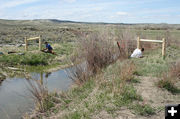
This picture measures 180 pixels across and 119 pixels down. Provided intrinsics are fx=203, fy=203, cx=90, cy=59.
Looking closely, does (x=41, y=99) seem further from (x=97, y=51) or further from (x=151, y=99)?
(x=97, y=51)

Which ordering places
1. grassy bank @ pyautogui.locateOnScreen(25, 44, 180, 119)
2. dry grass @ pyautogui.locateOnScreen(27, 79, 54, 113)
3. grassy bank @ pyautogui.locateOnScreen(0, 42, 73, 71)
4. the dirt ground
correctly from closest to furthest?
1. the dirt ground
2. grassy bank @ pyautogui.locateOnScreen(25, 44, 180, 119)
3. dry grass @ pyautogui.locateOnScreen(27, 79, 54, 113)
4. grassy bank @ pyautogui.locateOnScreen(0, 42, 73, 71)

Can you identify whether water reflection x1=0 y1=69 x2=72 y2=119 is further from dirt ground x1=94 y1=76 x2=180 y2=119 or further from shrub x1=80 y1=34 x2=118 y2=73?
dirt ground x1=94 y1=76 x2=180 y2=119

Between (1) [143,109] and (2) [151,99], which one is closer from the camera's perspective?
(1) [143,109]

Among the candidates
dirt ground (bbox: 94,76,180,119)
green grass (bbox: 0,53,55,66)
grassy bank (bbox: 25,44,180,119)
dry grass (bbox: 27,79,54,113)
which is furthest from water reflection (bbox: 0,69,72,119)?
dirt ground (bbox: 94,76,180,119)

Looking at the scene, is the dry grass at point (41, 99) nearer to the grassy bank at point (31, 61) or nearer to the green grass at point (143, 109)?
the green grass at point (143, 109)

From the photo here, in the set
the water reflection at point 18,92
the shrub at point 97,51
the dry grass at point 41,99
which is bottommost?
the water reflection at point 18,92

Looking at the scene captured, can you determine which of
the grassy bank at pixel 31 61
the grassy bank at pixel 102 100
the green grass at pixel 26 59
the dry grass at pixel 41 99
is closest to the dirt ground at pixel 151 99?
the grassy bank at pixel 102 100

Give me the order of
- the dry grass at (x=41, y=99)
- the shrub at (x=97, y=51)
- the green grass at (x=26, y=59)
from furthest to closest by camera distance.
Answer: the green grass at (x=26, y=59)
the shrub at (x=97, y=51)
the dry grass at (x=41, y=99)

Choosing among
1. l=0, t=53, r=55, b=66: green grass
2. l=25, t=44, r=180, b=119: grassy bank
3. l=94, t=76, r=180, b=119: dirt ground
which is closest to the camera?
l=94, t=76, r=180, b=119: dirt ground

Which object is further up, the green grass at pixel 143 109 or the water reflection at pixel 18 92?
the green grass at pixel 143 109

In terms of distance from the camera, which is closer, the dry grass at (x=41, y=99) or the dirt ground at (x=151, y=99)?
the dirt ground at (x=151, y=99)

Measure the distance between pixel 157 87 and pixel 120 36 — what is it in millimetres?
6176

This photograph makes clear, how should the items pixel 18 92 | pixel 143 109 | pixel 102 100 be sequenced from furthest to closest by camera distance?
pixel 18 92, pixel 102 100, pixel 143 109

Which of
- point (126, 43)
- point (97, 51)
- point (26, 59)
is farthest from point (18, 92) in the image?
point (126, 43)
